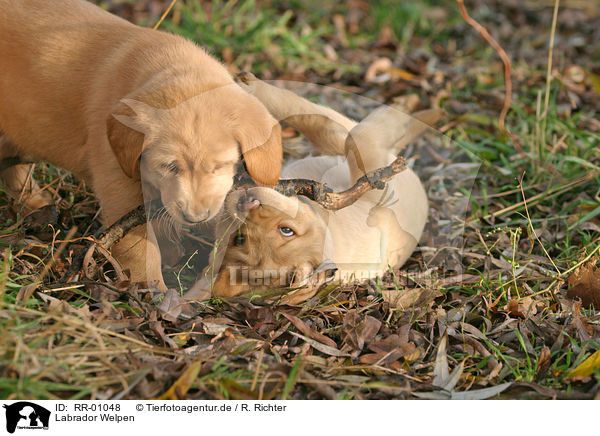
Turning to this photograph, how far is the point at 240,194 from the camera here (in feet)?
9.77

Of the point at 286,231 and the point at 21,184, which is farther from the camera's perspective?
the point at 21,184

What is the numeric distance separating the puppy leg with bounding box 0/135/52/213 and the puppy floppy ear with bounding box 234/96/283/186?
1.53m

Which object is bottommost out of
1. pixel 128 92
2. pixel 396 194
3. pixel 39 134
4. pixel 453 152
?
pixel 453 152

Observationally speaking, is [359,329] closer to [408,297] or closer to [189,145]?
[408,297]

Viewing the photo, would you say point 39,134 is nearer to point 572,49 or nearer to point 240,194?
point 240,194

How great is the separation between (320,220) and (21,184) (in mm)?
1924

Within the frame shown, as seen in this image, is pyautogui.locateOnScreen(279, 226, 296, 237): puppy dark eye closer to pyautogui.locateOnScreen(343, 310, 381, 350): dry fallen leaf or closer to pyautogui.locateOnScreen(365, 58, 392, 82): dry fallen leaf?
pyautogui.locateOnScreen(343, 310, 381, 350): dry fallen leaf

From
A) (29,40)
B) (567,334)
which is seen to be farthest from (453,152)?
(29,40)

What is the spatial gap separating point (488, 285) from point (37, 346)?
219cm

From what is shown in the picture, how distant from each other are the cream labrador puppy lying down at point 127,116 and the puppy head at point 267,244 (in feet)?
0.50

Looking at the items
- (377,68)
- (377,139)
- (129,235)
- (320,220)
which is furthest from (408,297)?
(377,68)

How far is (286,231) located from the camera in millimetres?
3066

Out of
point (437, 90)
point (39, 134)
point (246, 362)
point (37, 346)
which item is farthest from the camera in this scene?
point (437, 90)
